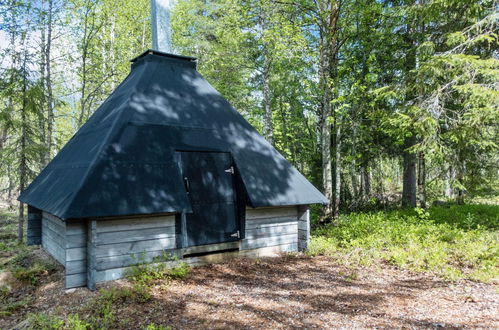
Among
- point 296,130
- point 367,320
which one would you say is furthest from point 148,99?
point 296,130

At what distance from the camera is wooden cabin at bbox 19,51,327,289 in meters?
5.67

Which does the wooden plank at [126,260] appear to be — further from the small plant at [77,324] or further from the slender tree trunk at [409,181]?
the slender tree trunk at [409,181]

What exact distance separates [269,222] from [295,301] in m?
2.81

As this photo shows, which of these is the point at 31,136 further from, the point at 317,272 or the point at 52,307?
the point at 317,272

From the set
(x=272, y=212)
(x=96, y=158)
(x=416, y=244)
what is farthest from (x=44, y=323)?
(x=416, y=244)

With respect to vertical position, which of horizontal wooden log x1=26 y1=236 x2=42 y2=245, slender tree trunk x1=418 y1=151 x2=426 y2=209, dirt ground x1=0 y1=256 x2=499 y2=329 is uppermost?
slender tree trunk x1=418 y1=151 x2=426 y2=209

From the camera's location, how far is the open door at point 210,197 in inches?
267

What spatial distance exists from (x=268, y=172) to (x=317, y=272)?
2578 mm

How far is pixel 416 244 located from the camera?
8.20 metres

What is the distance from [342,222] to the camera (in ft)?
35.5

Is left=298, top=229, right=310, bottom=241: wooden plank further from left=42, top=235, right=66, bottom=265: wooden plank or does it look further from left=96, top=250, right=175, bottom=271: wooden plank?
left=42, top=235, right=66, bottom=265: wooden plank

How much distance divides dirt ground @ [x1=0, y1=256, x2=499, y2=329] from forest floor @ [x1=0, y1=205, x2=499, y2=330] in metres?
0.02

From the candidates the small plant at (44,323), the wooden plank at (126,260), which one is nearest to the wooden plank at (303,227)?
the wooden plank at (126,260)

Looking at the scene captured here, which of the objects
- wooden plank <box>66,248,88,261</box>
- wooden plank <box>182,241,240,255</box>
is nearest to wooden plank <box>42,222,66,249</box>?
wooden plank <box>66,248,88,261</box>
